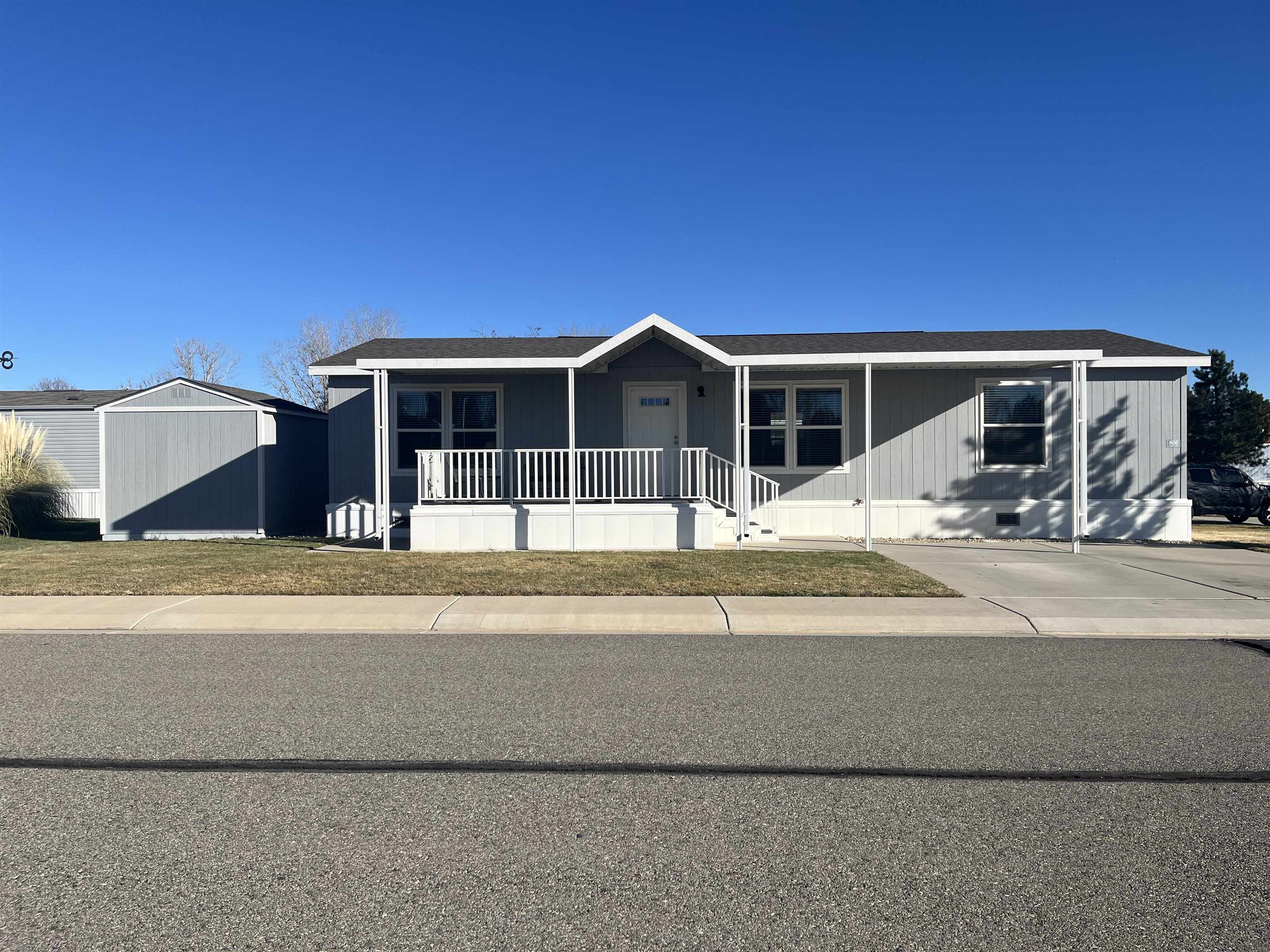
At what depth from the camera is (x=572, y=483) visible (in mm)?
14695

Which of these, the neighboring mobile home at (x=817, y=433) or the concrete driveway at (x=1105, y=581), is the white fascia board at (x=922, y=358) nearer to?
the neighboring mobile home at (x=817, y=433)

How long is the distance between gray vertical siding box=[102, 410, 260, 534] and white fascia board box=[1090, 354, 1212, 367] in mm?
16661

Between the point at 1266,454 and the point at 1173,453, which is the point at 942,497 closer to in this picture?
the point at 1173,453

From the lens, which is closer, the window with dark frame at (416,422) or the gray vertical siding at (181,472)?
the window with dark frame at (416,422)

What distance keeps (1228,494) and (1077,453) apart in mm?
10906

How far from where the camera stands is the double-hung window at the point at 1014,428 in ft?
56.7

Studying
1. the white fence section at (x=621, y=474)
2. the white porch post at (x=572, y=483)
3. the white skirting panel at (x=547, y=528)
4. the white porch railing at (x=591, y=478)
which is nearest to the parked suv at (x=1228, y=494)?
the white porch railing at (x=591, y=478)

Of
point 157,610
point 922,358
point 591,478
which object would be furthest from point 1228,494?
point 157,610

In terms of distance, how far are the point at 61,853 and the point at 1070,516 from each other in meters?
17.2

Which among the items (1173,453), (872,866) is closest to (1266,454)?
(1173,453)

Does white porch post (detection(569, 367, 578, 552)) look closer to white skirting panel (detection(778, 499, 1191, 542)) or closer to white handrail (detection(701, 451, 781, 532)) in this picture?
white handrail (detection(701, 451, 781, 532))

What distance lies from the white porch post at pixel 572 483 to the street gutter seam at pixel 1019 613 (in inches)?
265

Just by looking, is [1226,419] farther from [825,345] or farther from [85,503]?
[85,503]

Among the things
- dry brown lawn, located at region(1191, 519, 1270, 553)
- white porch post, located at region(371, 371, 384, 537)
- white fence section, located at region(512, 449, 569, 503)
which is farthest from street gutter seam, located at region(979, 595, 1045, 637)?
white porch post, located at region(371, 371, 384, 537)
